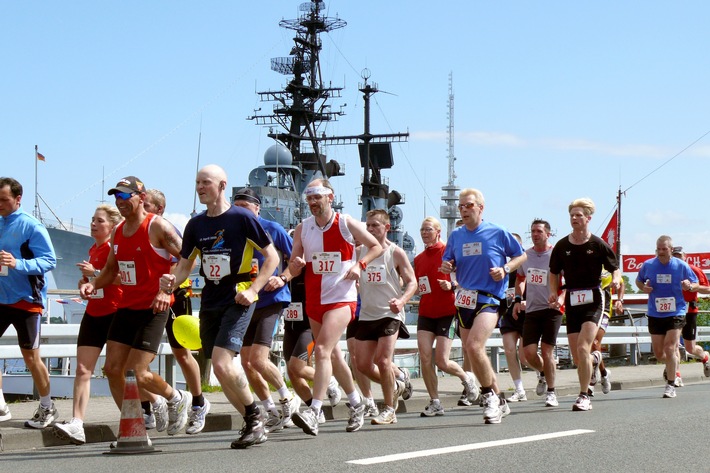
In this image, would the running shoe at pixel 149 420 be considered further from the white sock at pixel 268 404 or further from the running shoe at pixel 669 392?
the running shoe at pixel 669 392

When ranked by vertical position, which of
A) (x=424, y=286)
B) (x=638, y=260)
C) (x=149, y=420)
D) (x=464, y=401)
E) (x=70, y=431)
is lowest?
(x=464, y=401)

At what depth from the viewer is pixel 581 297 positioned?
11.5 meters

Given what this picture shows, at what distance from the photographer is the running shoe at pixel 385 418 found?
398 inches

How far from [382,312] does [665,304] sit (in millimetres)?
5813

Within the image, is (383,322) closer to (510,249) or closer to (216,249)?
(510,249)

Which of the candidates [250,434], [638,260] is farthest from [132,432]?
[638,260]

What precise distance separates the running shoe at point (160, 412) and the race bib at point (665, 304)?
25.7 ft

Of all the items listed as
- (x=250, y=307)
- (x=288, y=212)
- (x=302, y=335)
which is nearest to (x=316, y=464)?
(x=250, y=307)

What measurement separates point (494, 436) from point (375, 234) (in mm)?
2564

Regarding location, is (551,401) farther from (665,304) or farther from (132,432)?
(132,432)

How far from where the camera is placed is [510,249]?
1073 cm

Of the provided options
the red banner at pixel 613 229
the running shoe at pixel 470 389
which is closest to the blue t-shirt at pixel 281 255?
the running shoe at pixel 470 389

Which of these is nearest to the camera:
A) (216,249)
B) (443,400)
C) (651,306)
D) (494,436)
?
(216,249)

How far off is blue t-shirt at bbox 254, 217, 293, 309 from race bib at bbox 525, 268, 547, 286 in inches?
152
